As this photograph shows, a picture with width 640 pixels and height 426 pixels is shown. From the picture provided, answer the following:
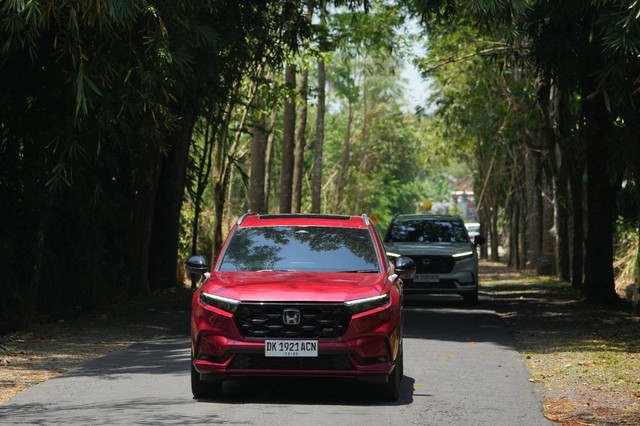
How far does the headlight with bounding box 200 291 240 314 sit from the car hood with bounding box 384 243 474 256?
554 inches

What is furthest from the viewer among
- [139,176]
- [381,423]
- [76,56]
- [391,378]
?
[139,176]

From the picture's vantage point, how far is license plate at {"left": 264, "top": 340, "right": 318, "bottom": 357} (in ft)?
34.6

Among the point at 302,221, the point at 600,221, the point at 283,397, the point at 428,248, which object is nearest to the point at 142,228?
the point at 428,248

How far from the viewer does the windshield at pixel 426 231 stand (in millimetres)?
26062

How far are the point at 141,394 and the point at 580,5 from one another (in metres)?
10.1

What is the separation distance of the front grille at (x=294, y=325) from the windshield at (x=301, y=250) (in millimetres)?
1041

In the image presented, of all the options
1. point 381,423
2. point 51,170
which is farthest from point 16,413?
point 51,170

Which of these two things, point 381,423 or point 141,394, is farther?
point 141,394

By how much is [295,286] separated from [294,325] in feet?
1.30

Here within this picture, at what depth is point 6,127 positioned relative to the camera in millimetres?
18156

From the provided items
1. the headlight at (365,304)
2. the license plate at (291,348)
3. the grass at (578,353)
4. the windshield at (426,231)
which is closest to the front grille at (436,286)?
the grass at (578,353)

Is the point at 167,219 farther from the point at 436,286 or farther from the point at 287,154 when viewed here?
the point at 287,154

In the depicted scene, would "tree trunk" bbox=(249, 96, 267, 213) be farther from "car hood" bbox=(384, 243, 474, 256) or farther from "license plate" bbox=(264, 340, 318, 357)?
"license plate" bbox=(264, 340, 318, 357)

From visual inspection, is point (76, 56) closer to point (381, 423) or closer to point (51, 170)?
point (51, 170)
